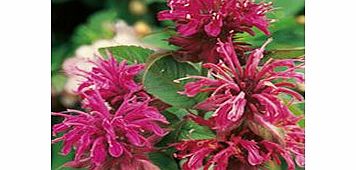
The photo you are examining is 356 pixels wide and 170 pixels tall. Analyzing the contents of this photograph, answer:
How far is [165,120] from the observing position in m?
1.26

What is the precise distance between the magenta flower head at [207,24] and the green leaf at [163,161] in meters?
0.16

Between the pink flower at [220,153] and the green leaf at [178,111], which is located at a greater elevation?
the green leaf at [178,111]

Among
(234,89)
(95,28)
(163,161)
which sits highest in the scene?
(95,28)

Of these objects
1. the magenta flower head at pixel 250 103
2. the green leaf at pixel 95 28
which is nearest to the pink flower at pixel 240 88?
the magenta flower head at pixel 250 103

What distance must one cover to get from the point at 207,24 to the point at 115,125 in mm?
221

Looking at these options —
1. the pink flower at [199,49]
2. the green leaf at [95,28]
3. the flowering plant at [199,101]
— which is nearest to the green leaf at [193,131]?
the flowering plant at [199,101]

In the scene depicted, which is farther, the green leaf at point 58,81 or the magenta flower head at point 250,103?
the green leaf at point 58,81

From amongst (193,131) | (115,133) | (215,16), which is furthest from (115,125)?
(215,16)

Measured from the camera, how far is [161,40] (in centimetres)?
129

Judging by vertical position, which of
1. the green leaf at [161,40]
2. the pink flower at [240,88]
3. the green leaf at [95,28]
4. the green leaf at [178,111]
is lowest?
the green leaf at [178,111]

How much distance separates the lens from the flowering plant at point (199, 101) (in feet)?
4.04

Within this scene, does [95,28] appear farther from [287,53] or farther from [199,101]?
[287,53]

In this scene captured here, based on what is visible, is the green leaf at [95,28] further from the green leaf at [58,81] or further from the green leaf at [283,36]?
the green leaf at [283,36]

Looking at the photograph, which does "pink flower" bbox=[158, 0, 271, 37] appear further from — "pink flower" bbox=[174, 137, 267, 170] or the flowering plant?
"pink flower" bbox=[174, 137, 267, 170]
